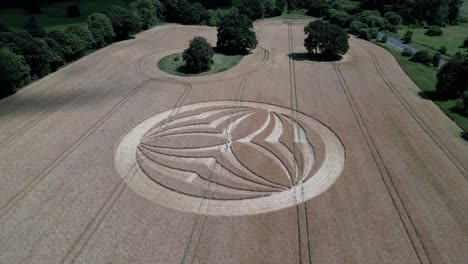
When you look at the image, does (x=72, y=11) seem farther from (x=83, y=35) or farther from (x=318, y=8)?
(x=318, y=8)

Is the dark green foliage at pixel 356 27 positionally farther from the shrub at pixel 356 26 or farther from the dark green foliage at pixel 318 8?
the dark green foliage at pixel 318 8

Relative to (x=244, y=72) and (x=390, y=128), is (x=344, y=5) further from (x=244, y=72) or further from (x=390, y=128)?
(x=390, y=128)

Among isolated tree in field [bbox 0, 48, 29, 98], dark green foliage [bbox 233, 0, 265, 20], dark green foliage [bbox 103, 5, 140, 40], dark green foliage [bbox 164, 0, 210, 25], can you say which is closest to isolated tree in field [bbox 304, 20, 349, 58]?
dark green foliage [bbox 233, 0, 265, 20]

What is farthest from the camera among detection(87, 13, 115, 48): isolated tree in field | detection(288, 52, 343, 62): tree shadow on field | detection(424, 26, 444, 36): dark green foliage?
detection(424, 26, 444, 36): dark green foliage

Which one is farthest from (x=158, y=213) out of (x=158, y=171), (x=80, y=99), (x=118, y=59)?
(x=118, y=59)

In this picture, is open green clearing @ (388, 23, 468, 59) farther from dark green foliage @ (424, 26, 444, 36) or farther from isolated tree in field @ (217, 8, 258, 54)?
isolated tree in field @ (217, 8, 258, 54)

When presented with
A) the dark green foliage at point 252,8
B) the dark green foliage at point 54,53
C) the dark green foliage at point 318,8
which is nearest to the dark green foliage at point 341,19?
the dark green foliage at point 318,8
